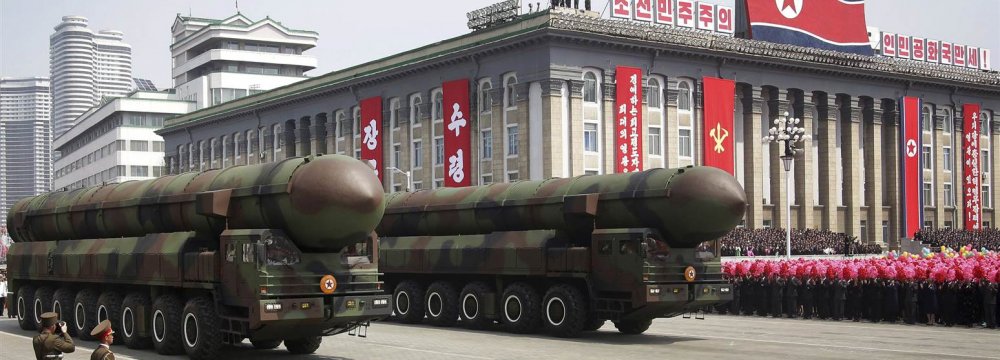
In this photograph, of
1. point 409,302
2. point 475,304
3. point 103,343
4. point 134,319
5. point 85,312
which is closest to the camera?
point 103,343

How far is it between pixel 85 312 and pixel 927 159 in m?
65.9

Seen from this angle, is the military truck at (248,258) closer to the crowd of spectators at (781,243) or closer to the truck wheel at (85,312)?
the truck wheel at (85,312)

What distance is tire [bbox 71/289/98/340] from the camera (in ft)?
77.7

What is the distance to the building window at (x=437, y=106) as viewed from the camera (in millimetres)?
67438

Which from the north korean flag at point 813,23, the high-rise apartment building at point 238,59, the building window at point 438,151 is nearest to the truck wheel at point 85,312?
the building window at point 438,151

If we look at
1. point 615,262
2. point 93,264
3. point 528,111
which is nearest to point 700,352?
point 615,262

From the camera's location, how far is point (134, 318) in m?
21.8

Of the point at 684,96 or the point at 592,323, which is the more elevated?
the point at 684,96

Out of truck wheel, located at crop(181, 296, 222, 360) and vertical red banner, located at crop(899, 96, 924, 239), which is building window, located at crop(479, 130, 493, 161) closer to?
vertical red banner, located at crop(899, 96, 924, 239)

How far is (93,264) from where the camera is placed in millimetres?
23422

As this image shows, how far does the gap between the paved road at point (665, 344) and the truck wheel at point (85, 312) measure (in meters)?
0.39

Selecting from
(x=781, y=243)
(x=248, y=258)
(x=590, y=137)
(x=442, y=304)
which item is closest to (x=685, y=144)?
(x=590, y=137)

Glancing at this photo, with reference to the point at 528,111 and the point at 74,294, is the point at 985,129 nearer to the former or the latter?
the point at 528,111

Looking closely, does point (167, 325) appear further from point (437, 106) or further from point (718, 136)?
point (718, 136)
